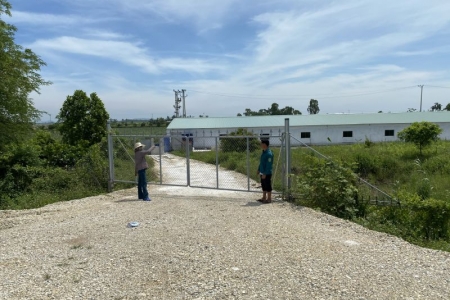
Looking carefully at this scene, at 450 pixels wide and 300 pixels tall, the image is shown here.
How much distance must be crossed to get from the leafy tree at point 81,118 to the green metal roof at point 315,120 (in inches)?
843

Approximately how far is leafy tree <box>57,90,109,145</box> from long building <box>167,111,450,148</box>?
19139 mm

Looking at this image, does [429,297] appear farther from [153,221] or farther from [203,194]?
[203,194]

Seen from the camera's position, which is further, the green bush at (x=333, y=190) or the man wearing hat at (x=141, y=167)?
the man wearing hat at (x=141, y=167)

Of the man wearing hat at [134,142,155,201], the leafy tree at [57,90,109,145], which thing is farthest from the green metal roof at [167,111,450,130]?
the man wearing hat at [134,142,155,201]

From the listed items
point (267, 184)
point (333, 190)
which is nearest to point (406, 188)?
point (333, 190)

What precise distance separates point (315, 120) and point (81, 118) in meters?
29.1

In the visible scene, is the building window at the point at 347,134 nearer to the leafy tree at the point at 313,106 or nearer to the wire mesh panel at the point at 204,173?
the wire mesh panel at the point at 204,173

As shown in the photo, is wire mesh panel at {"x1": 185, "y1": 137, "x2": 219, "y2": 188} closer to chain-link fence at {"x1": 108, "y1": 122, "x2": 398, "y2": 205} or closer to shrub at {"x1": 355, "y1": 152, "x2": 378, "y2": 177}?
chain-link fence at {"x1": 108, "y1": 122, "x2": 398, "y2": 205}

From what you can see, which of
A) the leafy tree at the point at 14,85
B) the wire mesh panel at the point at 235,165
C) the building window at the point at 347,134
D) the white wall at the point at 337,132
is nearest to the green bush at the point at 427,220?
the wire mesh panel at the point at 235,165

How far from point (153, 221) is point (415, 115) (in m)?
41.2

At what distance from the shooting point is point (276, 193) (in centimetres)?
909

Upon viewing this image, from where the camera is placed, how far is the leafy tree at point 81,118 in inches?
661

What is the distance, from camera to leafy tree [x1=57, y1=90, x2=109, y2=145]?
661 inches

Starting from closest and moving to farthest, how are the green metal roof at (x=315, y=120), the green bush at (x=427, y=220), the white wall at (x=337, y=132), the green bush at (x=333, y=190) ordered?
the green bush at (x=427, y=220), the green bush at (x=333, y=190), the white wall at (x=337, y=132), the green metal roof at (x=315, y=120)
